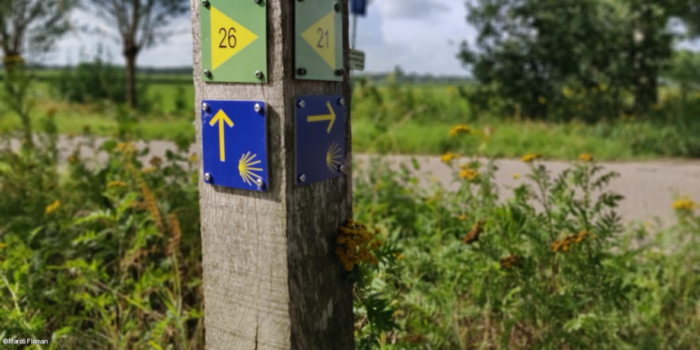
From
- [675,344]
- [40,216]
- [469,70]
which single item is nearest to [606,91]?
[469,70]

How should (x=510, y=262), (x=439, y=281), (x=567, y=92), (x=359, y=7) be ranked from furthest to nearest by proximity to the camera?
(x=567, y=92), (x=359, y=7), (x=439, y=281), (x=510, y=262)

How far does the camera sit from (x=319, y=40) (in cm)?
155

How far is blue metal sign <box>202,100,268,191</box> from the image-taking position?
1484 mm

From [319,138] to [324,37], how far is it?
286 mm

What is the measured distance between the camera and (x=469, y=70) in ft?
38.7

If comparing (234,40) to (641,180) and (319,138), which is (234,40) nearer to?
(319,138)

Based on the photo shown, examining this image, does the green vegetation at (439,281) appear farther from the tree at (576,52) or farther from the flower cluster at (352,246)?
the tree at (576,52)

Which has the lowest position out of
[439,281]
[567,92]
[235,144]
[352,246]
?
[439,281]

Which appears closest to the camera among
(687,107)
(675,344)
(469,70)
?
(675,344)

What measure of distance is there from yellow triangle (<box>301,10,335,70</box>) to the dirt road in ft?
10.7

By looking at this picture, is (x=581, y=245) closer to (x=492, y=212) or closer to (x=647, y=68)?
(x=492, y=212)

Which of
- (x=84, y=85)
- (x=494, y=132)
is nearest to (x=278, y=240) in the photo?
(x=494, y=132)

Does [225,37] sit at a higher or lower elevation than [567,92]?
lower

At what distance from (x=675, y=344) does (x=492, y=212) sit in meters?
1.08
